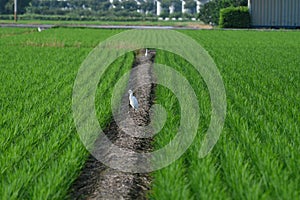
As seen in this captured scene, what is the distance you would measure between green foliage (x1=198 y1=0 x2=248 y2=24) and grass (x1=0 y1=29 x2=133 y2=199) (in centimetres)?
3353

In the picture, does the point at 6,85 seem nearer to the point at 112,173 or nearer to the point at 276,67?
the point at 112,173

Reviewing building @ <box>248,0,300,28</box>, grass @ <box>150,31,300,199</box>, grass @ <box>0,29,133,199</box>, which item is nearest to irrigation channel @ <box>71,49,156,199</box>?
grass @ <box>0,29,133,199</box>

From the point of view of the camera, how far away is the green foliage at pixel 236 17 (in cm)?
3738

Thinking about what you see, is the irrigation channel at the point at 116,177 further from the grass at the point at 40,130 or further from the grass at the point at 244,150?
the grass at the point at 244,150

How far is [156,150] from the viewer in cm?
504

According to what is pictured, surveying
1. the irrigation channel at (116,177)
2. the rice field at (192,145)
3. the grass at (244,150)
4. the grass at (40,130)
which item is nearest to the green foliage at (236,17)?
the grass at (40,130)

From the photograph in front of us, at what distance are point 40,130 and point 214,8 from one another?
42.4 meters

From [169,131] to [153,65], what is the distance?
7.89m

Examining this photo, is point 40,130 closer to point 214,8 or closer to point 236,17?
point 236,17

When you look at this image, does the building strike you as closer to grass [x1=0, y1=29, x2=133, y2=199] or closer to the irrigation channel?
grass [x1=0, y1=29, x2=133, y2=199]

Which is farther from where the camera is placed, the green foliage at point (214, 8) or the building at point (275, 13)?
the green foliage at point (214, 8)

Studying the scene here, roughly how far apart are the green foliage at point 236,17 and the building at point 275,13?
70 cm

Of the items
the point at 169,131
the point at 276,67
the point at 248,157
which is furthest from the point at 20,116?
the point at 276,67

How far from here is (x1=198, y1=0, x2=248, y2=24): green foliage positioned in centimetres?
4341
